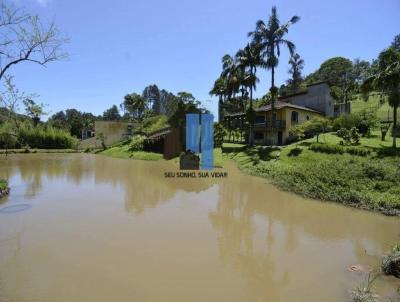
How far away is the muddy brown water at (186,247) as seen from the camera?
20.9 feet

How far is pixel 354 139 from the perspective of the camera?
22562 millimetres

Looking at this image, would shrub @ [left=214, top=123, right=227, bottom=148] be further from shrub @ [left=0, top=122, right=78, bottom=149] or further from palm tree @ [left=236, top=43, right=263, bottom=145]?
shrub @ [left=0, top=122, right=78, bottom=149]

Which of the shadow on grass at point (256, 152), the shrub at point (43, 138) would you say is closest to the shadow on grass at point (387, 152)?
the shadow on grass at point (256, 152)

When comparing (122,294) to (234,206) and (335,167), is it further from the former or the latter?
(335,167)

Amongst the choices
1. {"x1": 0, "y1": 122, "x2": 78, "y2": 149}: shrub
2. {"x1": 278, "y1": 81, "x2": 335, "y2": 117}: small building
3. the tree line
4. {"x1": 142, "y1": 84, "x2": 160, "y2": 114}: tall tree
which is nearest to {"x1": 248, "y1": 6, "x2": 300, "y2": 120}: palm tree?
the tree line

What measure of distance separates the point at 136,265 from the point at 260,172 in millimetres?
14683

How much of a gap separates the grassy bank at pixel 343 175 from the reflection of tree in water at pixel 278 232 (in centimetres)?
95

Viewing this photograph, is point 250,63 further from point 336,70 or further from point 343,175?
point 336,70

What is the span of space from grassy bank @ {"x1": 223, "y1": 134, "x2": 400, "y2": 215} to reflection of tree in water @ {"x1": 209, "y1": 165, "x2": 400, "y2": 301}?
0.95m

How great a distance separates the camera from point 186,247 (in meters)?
8.54

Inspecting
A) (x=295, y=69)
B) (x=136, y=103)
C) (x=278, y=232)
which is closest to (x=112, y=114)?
(x=136, y=103)

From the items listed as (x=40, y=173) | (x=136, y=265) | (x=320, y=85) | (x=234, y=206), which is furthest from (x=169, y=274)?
(x=320, y=85)

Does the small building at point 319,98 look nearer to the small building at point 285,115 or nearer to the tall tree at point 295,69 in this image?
the small building at point 285,115

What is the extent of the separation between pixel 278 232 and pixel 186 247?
135 inches
